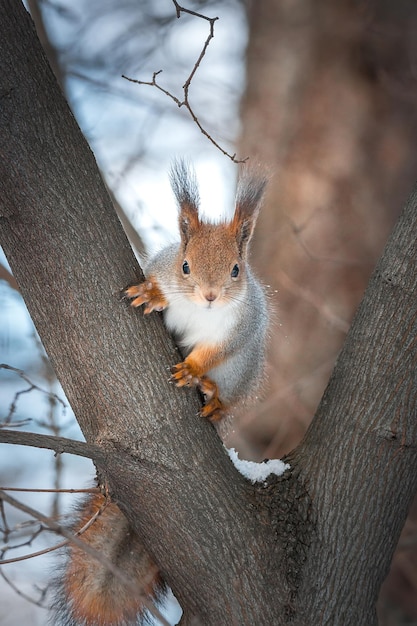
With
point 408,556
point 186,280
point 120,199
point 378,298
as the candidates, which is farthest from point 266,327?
point 408,556

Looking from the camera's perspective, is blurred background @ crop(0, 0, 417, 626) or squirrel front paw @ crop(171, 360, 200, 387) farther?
blurred background @ crop(0, 0, 417, 626)

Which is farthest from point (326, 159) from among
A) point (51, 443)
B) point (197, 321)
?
point (51, 443)

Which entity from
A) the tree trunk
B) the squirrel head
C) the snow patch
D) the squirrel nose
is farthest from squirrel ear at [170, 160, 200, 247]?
the tree trunk

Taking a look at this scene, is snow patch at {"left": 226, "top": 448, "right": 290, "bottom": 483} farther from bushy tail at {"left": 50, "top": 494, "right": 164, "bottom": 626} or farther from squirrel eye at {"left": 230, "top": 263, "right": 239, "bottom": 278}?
squirrel eye at {"left": 230, "top": 263, "right": 239, "bottom": 278}

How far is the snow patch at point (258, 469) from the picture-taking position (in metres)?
1.89

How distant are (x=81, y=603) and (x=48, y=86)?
1.35 metres

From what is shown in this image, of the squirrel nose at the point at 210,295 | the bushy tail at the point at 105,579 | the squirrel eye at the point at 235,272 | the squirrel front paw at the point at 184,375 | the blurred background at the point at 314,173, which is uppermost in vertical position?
the blurred background at the point at 314,173

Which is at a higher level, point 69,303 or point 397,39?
point 397,39

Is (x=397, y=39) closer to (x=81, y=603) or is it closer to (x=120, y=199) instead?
(x=120, y=199)

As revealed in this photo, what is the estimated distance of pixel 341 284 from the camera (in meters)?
3.61

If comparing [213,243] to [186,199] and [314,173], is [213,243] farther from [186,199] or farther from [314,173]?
[314,173]

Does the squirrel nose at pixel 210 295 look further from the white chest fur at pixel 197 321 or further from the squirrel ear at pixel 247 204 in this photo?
the squirrel ear at pixel 247 204

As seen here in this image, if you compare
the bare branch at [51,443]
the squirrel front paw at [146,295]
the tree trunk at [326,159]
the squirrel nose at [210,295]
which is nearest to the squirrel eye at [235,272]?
the squirrel nose at [210,295]

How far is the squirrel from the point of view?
1983 millimetres
